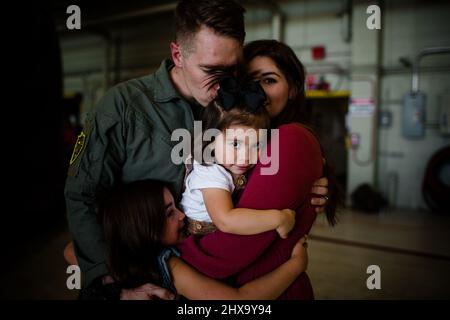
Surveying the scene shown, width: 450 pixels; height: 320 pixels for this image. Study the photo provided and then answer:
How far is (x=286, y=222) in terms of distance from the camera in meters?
0.88

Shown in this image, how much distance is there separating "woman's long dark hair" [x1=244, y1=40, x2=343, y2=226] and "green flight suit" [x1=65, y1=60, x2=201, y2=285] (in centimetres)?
34

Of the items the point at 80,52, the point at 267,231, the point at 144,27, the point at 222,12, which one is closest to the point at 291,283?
the point at 267,231

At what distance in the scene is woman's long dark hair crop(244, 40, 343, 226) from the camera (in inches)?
49.9

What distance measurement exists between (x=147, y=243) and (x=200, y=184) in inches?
9.9

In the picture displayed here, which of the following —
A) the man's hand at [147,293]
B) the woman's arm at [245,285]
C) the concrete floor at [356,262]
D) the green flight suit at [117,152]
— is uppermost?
the green flight suit at [117,152]

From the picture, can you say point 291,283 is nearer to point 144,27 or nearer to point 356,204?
point 356,204

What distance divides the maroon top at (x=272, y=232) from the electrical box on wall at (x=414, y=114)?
4981 millimetres

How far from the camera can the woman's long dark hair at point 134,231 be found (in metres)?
1.04

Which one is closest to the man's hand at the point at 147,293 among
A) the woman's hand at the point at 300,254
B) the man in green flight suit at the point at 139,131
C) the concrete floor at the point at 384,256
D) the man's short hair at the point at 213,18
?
the man in green flight suit at the point at 139,131

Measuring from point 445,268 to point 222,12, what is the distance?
10.7 ft

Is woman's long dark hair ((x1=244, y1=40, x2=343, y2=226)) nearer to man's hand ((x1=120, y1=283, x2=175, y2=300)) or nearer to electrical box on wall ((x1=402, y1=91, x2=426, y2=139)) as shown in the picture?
man's hand ((x1=120, y1=283, x2=175, y2=300))

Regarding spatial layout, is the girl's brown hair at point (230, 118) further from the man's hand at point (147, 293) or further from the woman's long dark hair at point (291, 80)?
the man's hand at point (147, 293)

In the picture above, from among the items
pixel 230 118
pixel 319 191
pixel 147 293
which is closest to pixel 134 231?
pixel 147 293

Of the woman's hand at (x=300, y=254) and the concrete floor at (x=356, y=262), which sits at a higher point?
the woman's hand at (x=300, y=254)
